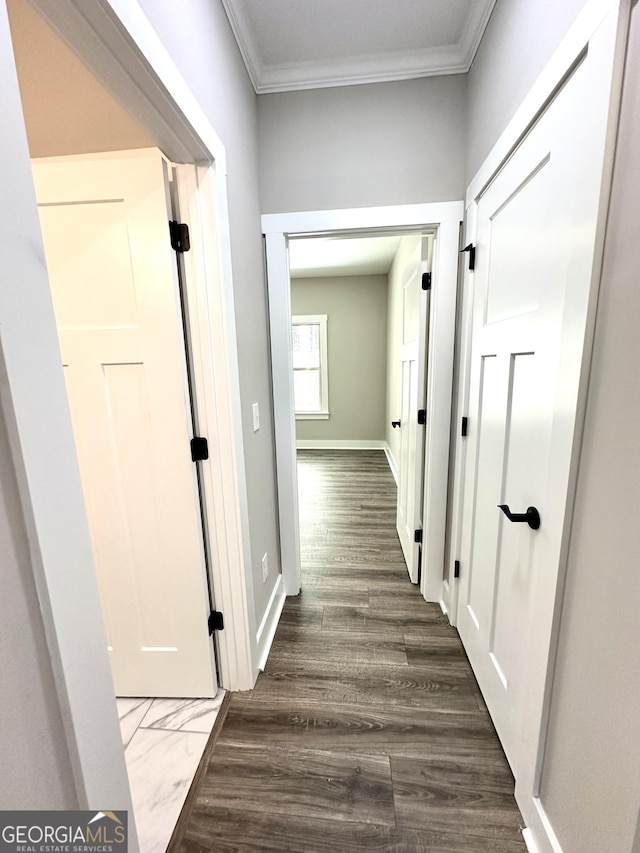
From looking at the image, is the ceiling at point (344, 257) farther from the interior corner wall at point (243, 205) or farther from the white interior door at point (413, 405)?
the interior corner wall at point (243, 205)

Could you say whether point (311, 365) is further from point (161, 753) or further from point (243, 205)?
point (161, 753)

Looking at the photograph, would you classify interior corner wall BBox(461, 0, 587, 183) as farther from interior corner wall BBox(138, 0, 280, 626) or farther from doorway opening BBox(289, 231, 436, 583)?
doorway opening BBox(289, 231, 436, 583)

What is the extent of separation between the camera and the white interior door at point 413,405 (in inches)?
76.7

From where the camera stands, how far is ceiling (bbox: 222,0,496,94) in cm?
130

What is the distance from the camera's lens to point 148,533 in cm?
137

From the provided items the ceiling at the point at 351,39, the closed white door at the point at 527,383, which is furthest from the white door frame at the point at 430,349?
the ceiling at the point at 351,39

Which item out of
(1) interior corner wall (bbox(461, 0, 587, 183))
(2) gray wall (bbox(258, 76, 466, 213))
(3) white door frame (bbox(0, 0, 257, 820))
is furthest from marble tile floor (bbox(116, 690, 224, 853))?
(1) interior corner wall (bbox(461, 0, 587, 183))

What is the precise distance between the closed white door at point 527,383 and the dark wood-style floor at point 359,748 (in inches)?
6.2

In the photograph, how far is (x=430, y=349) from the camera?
6.08 ft

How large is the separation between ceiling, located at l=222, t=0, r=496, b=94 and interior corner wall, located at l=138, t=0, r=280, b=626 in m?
0.11

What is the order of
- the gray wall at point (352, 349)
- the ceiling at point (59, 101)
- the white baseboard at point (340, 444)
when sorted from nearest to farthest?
the ceiling at point (59, 101), the gray wall at point (352, 349), the white baseboard at point (340, 444)

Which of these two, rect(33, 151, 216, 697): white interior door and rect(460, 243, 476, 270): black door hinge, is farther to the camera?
rect(460, 243, 476, 270): black door hinge

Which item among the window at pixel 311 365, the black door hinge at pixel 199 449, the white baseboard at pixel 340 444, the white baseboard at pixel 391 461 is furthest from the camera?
the white baseboard at pixel 340 444

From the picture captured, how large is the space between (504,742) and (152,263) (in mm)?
2086
